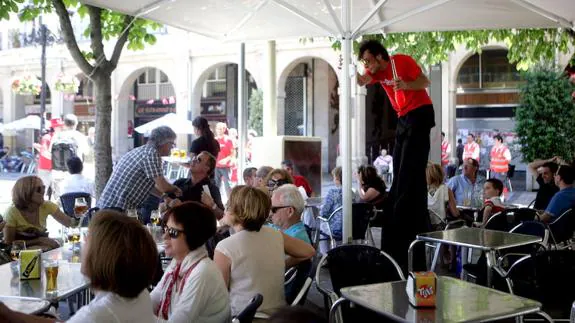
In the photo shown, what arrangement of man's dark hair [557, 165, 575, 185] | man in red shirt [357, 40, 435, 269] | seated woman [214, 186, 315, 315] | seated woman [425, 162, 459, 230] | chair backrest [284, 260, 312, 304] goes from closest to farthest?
seated woman [214, 186, 315, 315], chair backrest [284, 260, 312, 304], man in red shirt [357, 40, 435, 269], man's dark hair [557, 165, 575, 185], seated woman [425, 162, 459, 230]

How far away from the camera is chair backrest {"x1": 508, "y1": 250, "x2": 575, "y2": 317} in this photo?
4.17 metres

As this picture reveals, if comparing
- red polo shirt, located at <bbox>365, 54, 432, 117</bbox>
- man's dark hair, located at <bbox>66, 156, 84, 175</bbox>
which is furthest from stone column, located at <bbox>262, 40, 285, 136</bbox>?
red polo shirt, located at <bbox>365, 54, 432, 117</bbox>

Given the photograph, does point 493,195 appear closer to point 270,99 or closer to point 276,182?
point 276,182

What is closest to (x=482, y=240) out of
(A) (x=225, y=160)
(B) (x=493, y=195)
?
(B) (x=493, y=195)

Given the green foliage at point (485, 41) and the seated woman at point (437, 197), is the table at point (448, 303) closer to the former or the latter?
the seated woman at point (437, 197)

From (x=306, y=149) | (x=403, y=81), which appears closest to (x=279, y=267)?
(x=403, y=81)

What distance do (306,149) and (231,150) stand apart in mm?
2365

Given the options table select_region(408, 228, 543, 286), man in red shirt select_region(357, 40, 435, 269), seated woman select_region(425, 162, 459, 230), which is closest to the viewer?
table select_region(408, 228, 543, 286)

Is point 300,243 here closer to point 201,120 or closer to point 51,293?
point 51,293

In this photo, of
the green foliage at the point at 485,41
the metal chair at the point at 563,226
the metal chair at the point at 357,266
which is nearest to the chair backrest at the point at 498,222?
the metal chair at the point at 563,226

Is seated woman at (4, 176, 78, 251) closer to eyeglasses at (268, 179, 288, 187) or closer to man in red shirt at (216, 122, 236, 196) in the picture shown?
eyeglasses at (268, 179, 288, 187)

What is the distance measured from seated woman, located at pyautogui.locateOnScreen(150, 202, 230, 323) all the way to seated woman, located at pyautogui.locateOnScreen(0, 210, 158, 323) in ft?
1.81

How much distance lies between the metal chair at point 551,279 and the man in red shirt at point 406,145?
3.98ft

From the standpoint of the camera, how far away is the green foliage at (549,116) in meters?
17.8
